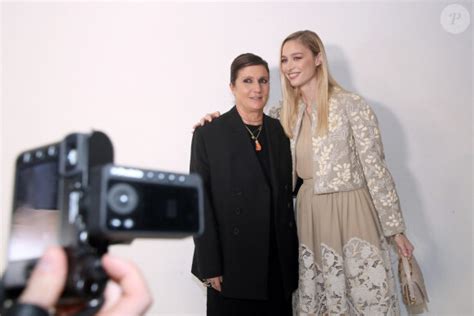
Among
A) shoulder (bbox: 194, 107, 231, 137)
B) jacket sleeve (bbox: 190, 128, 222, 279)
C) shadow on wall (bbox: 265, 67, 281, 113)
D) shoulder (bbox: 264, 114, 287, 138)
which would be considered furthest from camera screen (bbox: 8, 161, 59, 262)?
shadow on wall (bbox: 265, 67, 281, 113)

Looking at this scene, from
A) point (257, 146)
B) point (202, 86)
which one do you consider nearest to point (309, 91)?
point (257, 146)

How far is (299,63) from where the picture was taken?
147cm

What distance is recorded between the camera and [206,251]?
1.36 meters

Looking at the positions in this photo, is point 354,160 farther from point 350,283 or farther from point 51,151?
point 51,151

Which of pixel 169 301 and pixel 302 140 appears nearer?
pixel 302 140

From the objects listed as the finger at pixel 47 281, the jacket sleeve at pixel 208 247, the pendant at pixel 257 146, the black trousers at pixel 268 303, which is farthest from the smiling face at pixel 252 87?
the finger at pixel 47 281

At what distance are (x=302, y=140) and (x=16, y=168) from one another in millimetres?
1021

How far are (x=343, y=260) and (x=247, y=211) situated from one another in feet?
1.18

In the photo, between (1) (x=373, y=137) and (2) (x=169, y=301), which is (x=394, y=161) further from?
Answer: (2) (x=169, y=301)

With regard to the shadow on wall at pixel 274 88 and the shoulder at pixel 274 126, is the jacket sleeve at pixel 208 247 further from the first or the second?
the shadow on wall at pixel 274 88

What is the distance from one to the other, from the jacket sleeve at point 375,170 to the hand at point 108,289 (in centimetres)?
102

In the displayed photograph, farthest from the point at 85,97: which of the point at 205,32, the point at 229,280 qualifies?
the point at 229,280

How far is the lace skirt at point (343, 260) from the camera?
1336mm

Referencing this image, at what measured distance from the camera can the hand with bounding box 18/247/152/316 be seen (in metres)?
0.48
